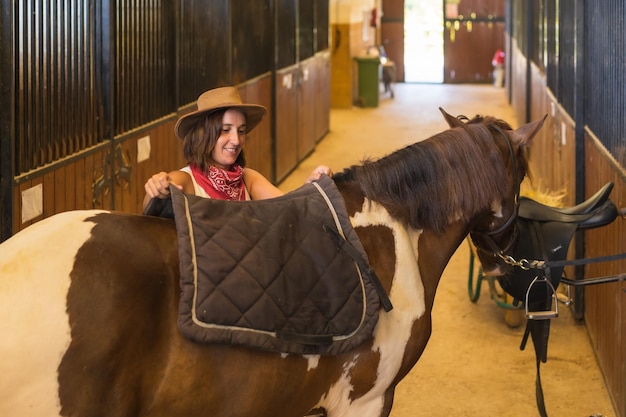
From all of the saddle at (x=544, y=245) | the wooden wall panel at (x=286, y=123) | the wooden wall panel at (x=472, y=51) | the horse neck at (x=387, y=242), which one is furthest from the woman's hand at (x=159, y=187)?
the wooden wall panel at (x=472, y=51)

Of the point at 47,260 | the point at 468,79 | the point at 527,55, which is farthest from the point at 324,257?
the point at 468,79

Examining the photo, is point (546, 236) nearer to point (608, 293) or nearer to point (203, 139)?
point (608, 293)

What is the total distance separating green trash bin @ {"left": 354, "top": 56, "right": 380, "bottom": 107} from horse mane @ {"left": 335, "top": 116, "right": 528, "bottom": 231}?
1501cm

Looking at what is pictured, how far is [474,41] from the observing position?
A: 934 inches

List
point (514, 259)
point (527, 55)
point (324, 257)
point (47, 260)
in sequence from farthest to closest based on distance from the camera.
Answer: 1. point (527, 55)
2. point (514, 259)
3. point (324, 257)
4. point (47, 260)

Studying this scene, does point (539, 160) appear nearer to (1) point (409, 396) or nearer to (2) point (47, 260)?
(1) point (409, 396)

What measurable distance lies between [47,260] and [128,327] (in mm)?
262

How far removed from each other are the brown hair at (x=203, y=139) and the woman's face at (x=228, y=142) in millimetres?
15

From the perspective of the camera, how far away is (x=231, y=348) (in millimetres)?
2475

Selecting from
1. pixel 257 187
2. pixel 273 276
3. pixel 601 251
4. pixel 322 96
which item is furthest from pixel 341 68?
pixel 273 276

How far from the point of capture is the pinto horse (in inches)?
87.4

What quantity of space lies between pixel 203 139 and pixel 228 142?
0.09m

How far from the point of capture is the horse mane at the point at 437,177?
2.92m

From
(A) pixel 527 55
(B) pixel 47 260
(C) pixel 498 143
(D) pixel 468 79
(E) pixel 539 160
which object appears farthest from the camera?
(D) pixel 468 79
